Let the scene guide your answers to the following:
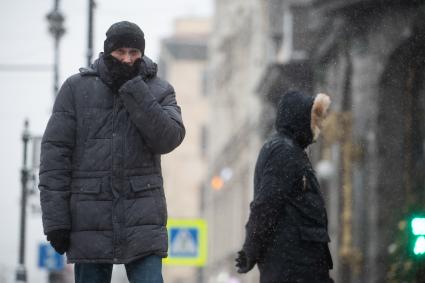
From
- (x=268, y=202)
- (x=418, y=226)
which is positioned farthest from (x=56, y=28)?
(x=268, y=202)

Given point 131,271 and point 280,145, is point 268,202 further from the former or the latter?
point 131,271

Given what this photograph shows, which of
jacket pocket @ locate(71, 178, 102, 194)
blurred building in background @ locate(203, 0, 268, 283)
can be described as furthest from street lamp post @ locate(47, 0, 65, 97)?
jacket pocket @ locate(71, 178, 102, 194)

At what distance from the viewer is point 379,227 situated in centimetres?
2181

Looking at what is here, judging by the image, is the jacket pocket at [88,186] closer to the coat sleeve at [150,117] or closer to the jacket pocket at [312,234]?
the coat sleeve at [150,117]

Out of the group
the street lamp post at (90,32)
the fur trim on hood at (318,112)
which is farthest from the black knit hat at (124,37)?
the street lamp post at (90,32)

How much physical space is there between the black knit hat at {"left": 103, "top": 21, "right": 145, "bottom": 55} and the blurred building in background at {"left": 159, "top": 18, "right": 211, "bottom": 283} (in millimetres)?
83474

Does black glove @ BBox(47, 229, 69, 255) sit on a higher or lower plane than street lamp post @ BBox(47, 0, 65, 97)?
lower

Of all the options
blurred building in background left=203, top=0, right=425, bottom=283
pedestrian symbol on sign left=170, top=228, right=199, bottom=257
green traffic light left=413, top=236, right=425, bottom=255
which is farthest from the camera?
pedestrian symbol on sign left=170, top=228, right=199, bottom=257

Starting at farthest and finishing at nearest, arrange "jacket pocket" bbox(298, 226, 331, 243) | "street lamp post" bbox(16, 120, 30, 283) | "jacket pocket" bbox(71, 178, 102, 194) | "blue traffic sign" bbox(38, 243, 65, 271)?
"blue traffic sign" bbox(38, 243, 65, 271), "street lamp post" bbox(16, 120, 30, 283), "jacket pocket" bbox(298, 226, 331, 243), "jacket pocket" bbox(71, 178, 102, 194)

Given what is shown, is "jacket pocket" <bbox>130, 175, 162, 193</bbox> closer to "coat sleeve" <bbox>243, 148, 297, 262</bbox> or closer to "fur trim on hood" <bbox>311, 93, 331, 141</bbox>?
"coat sleeve" <bbox>243, 148, 297, 262</bbox>

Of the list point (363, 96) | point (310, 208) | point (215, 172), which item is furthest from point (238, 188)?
point (310, 208)

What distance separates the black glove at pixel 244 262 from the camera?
8.51m

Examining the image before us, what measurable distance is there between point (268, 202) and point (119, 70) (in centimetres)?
138

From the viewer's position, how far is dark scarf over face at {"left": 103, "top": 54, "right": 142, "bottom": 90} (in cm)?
756
